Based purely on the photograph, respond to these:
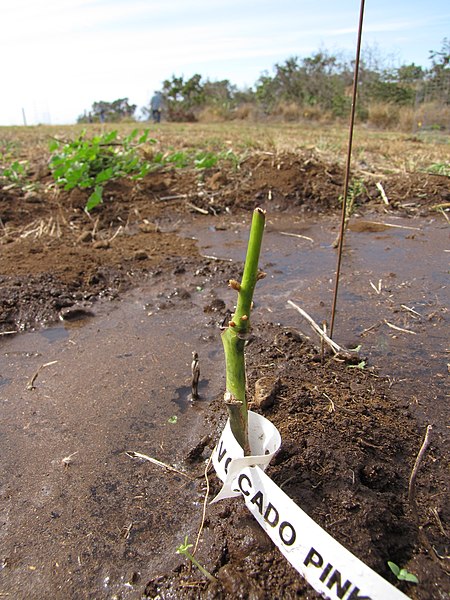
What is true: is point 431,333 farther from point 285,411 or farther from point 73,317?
point 73,317

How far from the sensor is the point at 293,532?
3.58 feet

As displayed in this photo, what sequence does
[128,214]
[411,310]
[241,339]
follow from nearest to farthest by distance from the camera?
[241,339], [411,310], [128,214]

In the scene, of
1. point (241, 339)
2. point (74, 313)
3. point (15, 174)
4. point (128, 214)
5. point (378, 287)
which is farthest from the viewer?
point (15, 174)

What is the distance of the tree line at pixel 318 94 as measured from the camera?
16.0 metres

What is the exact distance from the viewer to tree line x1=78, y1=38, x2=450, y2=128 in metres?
16.0

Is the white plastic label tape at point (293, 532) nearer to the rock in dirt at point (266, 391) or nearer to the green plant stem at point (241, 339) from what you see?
the green plant stem at point (241, 339)

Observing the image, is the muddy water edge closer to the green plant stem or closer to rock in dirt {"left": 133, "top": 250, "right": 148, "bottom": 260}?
the green plant stem

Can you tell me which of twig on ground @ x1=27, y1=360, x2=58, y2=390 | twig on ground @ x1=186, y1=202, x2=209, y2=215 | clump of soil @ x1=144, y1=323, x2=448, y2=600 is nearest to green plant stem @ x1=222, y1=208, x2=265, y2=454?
clump of soil @ x1=144, y1=323, x2=448, y2=600

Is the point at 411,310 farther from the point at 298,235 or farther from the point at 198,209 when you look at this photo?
the point at 198,209

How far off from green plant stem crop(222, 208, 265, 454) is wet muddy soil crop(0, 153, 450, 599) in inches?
8.8

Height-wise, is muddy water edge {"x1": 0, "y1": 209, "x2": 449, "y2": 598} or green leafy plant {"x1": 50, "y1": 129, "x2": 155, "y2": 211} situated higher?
green leafy plant {"x1": 50, "y1": 129, "x2": 155, "y2": 211}

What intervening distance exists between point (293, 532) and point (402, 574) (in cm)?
27

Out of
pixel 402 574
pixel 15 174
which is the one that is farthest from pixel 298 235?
pixel 15 174

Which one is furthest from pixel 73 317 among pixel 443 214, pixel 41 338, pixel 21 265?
pixel 443 214
